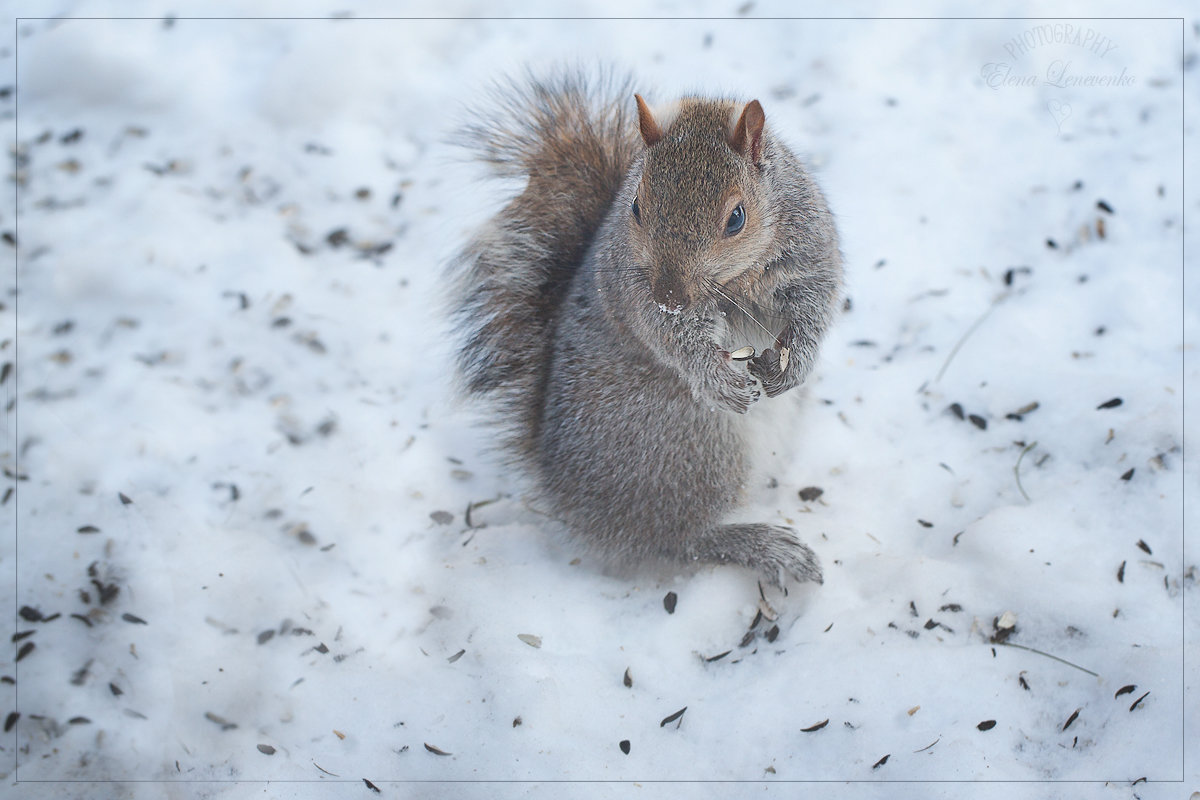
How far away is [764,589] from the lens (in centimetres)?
208

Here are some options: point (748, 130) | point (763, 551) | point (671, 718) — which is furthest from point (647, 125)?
point (671, 718)

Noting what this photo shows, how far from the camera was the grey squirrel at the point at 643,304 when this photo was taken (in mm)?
1647

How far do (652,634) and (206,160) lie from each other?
243 cm

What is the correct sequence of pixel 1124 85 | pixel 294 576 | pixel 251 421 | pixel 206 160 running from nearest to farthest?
pixel 294 576
pixel 251 421
pixel 1124 85
pixel 206 160

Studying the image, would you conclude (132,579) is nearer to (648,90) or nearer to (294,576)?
(294,576)

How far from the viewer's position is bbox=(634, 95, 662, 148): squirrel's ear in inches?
65.2

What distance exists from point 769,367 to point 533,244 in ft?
2.25

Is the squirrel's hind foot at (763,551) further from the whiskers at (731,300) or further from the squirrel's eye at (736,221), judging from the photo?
the squirrel's eye at (736,221)

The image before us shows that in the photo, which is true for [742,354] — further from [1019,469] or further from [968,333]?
[968,333]

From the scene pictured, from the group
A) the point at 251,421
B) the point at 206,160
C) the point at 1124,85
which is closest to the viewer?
the point at 251,421

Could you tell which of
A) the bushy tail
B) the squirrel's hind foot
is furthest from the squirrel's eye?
the squirrel's hind foot

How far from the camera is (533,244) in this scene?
212cm

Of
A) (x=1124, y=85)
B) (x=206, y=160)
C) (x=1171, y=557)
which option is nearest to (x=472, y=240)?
(x=206, y=160)

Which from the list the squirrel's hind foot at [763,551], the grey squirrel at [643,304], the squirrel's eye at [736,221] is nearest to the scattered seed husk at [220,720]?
the grey squirrel at [643,304]
